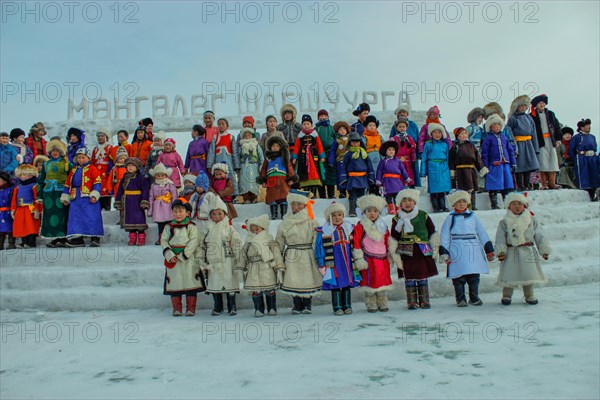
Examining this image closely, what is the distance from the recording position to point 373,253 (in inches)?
251

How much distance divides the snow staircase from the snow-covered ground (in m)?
0.02

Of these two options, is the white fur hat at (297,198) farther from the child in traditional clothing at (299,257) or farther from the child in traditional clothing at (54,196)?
the child in traditional clothing at (54,196)

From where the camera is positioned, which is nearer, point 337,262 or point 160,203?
point 337,262

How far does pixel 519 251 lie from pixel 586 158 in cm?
508

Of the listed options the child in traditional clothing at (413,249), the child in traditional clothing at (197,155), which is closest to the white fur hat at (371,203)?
the child in traditional clothing at (413,249)

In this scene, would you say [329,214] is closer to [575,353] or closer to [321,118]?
[575,353]

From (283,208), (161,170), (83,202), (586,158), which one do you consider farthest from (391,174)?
(83,202)

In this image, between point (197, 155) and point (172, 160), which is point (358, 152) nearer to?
point (197, 155)

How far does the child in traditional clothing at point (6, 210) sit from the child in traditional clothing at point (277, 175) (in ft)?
13.6

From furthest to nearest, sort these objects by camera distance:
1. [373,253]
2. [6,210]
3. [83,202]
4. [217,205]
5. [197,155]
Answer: [197,155], [6,210], [83,202], [217,205], [373,253]

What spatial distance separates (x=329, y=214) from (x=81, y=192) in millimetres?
4219

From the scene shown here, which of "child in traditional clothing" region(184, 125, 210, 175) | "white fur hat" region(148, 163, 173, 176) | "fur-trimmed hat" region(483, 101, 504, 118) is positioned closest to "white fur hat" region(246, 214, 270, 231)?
"white fur hat" region(148, 163, 173, 176)

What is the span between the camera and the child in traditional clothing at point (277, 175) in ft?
27.8

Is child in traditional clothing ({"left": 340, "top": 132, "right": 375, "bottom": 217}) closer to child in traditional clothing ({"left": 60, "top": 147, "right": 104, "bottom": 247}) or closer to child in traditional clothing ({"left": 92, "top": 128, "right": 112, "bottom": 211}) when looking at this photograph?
child in traditional clothing ({"left": 60, "top": 147, "right": 104, "bottom": 247})
